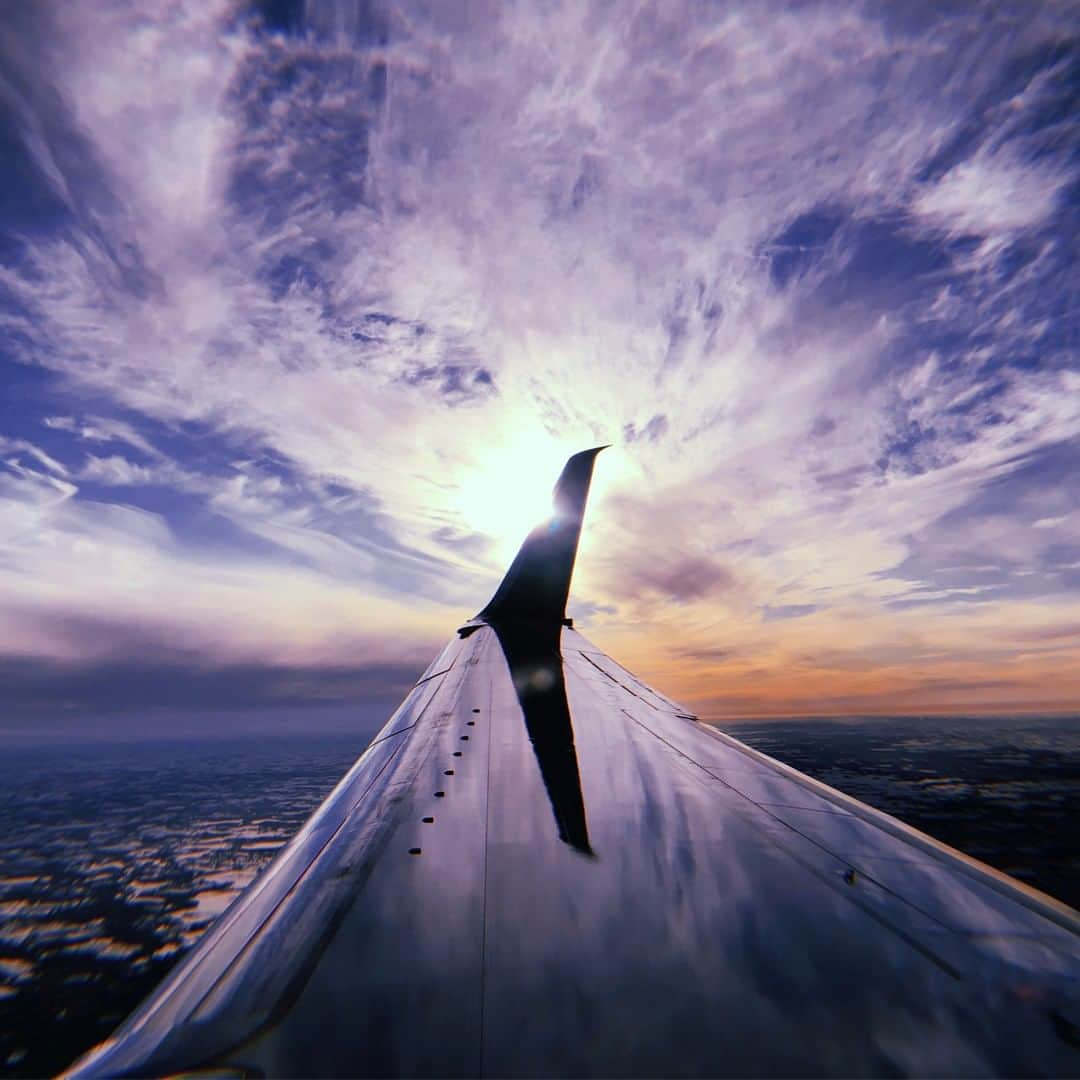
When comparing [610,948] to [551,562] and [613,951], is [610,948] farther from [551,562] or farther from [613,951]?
[551,562]

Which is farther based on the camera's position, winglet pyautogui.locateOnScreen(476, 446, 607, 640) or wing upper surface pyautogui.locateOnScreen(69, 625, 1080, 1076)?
winglet pyautogui.locateOnScreen(476, 446, 607, 640)

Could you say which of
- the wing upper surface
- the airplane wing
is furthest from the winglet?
the wing upper surface

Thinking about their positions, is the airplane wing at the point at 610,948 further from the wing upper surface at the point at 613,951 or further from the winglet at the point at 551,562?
the winglet at the point at 551,562

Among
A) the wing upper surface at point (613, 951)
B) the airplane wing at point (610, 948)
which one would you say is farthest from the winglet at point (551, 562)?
the wing upper surface at point (613, 951)

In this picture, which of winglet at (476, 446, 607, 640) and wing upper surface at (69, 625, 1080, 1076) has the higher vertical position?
winglet at (476, 446, 607, 640)

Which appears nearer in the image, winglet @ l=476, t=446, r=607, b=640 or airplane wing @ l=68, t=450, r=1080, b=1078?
airplane wing @ l=68, t=450, r=1080, b=1078

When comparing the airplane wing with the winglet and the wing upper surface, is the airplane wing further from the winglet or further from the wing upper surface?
the winglet

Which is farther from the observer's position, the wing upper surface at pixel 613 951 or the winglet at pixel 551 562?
the winglet at pixel 551 562
